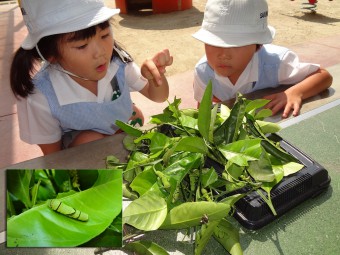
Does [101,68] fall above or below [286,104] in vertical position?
above

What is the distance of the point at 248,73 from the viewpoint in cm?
120

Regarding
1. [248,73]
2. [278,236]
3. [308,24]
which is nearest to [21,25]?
[308,24]

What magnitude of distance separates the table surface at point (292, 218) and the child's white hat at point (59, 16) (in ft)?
0.89

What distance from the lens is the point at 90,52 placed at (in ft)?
2.80

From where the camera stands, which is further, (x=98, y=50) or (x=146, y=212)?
(x=98, y=50)

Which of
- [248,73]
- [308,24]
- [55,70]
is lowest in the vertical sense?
[308,24]

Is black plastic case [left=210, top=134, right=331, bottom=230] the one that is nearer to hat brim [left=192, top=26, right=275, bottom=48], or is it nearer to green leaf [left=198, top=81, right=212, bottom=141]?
green leaf [left=198, top=81, right=212, bottom=141]

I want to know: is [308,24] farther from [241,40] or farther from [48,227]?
[48,227]

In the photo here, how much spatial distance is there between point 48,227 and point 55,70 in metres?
0.66

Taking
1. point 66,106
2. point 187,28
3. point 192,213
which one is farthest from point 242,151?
point 187,28

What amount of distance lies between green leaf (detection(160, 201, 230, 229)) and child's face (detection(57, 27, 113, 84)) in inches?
19.2

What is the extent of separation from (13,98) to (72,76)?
1.26 meters

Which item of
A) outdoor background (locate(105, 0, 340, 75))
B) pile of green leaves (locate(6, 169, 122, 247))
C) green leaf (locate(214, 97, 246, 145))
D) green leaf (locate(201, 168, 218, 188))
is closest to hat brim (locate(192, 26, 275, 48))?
green leaf (locate(214, 97, 246, 145))

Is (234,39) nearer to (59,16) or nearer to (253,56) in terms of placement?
(253,56)
